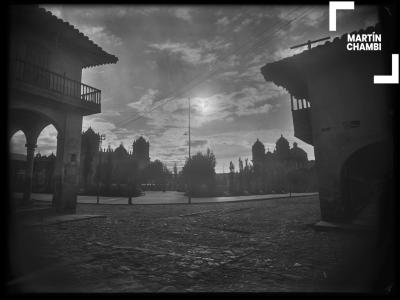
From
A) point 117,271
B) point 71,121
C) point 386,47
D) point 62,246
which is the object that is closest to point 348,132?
point 386,47

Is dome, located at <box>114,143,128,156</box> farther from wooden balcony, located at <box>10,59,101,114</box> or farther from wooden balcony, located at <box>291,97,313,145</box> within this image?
wooden balcony, located at <box>291,97,313,145</box>

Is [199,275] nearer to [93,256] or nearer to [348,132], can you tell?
[93,256]

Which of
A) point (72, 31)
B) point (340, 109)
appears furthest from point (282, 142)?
point (72, 31)

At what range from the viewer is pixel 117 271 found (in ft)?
15.3

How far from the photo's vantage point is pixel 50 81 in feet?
36.7

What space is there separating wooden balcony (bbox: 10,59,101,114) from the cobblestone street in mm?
5552

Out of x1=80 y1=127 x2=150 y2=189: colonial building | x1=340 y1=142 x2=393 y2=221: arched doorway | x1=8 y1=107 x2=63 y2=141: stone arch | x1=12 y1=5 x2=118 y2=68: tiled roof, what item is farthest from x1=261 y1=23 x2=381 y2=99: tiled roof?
x1=80 y1=127 x2=150 y2=189: colonial building

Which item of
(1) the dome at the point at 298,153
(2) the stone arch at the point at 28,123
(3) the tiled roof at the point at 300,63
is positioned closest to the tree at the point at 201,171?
(2) the stone arch at the point at 28,123

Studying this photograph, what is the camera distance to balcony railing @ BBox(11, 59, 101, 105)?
994 cm

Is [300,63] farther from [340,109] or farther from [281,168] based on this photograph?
[281,168]

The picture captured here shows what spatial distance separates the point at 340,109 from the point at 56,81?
11.9 m
